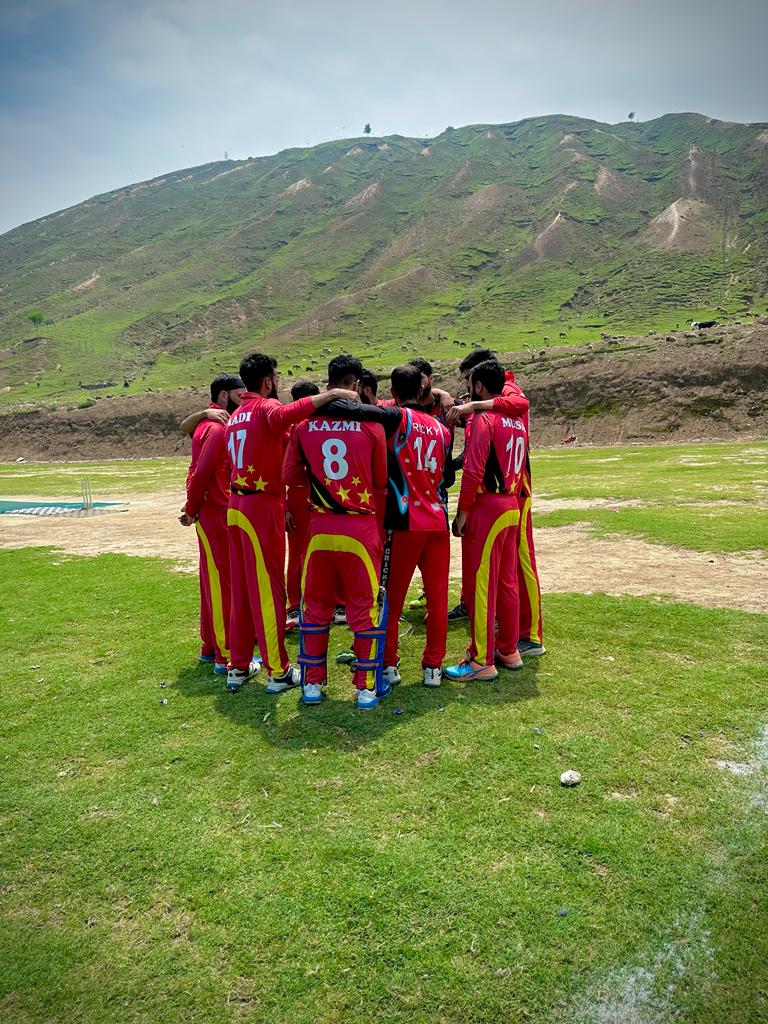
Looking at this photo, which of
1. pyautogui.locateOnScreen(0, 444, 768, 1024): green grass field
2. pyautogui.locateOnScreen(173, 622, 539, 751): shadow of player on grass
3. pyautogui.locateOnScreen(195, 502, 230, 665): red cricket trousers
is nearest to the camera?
pyautogui.locateOnScreen(0, 444, 768, 1024): green grass field

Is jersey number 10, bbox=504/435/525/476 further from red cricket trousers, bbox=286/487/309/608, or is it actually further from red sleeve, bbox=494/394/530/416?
red cricket trousers, bbox=286/487/309/608

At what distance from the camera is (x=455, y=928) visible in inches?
116

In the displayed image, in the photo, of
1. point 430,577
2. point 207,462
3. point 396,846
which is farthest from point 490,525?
point 396,846

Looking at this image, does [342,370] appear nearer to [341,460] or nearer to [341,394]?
[341,394]

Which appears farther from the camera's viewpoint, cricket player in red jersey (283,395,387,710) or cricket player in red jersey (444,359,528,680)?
cricket player in red jersey (444,359,528,680)

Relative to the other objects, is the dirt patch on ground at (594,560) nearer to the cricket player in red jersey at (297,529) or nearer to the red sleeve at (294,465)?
the cricket player in red jersey at (297,529)

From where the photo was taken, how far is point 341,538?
522 centimetres

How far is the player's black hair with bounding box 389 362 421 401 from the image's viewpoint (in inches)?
221

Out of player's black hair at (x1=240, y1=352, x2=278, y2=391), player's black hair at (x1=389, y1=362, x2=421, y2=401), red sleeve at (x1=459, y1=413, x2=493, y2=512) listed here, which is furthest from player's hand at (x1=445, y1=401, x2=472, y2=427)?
player's black hair at (x1=240, y1=352, x2=278, y2=391)

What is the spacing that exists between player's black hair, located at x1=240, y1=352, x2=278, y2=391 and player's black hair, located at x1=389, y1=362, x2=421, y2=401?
3.92 ft

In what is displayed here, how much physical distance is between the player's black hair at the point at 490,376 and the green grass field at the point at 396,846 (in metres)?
2.86

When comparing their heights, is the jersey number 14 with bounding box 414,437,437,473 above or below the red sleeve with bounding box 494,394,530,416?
below

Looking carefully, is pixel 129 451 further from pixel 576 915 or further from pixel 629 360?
pixel 576 915

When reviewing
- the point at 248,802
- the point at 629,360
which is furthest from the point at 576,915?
the point at 629,360
